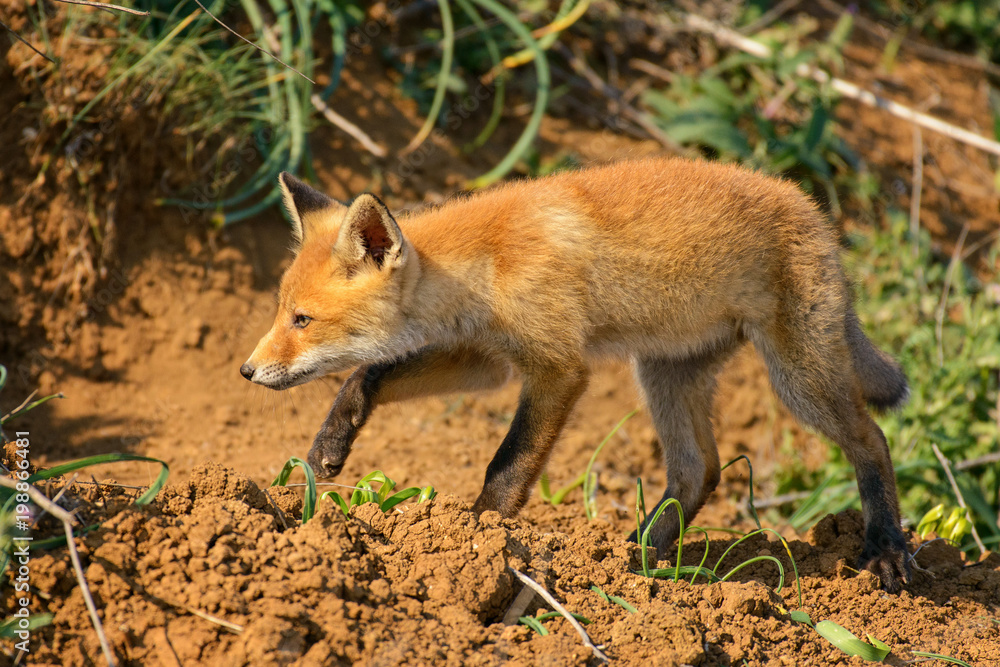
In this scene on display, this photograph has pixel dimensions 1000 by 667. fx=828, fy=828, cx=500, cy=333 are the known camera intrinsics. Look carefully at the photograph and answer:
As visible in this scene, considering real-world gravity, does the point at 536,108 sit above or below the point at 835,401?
above

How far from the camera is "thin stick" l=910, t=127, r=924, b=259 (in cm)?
818

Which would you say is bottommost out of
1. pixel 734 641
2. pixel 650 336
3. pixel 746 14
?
pixel 734 641

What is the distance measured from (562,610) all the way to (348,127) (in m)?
5.49

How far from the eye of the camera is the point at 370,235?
407cm

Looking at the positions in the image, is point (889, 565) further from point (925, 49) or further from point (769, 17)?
point (925, 49)

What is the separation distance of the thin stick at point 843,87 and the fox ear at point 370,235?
646cm

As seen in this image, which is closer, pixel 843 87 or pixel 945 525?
pixel 945 525

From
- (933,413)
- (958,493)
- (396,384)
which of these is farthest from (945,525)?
(396,384)

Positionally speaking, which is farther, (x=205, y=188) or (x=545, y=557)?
(x=205, y=188)

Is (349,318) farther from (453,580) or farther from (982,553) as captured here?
(982,553)

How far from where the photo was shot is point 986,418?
6656 millimetres

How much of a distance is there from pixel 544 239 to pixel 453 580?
75.6 inches

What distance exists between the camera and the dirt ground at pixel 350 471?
2689mm

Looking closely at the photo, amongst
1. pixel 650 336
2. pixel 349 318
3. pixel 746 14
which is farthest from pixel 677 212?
pixel 746 14
